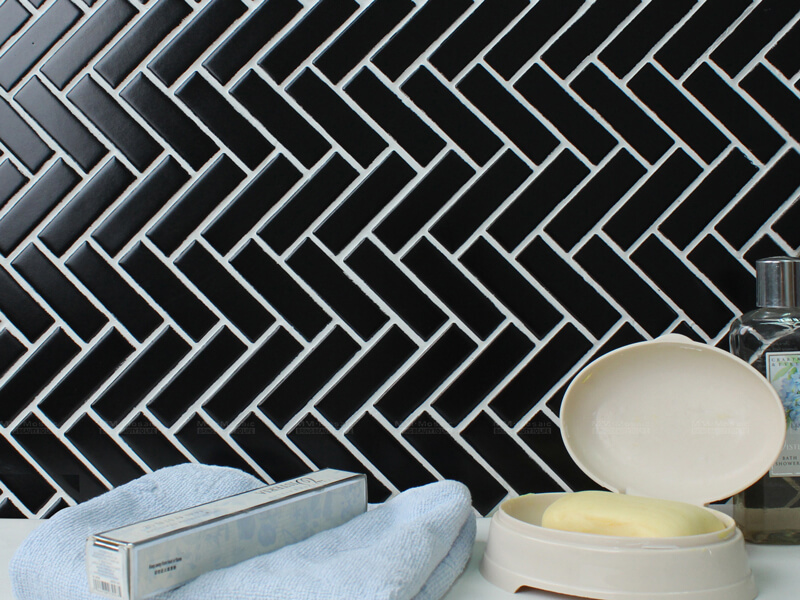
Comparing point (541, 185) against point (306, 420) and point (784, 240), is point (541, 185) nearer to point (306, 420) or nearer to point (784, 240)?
point (784, 240)

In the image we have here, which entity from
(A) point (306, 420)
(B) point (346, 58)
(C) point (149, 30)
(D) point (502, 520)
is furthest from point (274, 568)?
(C) point (149, 30)

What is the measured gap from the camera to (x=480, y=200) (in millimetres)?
1022

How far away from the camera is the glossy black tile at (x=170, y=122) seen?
1052 millimetres

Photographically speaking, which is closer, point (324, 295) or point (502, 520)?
point (502, 520)

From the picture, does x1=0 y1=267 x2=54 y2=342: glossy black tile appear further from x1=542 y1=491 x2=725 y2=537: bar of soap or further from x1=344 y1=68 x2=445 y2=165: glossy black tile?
x1=542 y1=491 x2=725 y2=537: bar of soap

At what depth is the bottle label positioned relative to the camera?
82 centimetres

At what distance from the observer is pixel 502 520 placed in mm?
727

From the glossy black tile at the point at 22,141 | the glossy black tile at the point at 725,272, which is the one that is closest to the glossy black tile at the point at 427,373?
the glossy black tile at the point at 725,272

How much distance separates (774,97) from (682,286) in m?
0.30

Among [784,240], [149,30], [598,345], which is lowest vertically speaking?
[149,30]

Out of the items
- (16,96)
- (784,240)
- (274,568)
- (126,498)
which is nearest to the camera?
(274,568)

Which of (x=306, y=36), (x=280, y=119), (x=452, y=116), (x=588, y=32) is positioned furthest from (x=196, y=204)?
(x=588, y=32)

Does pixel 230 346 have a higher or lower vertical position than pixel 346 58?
lower

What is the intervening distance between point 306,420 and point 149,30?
2.15 ft
